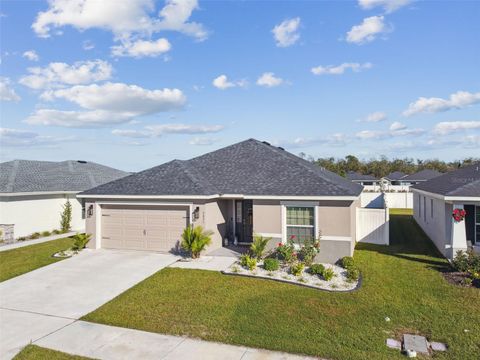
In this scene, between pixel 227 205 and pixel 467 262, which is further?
pixel 227 205

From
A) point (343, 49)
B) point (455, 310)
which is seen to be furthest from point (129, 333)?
point (343, 49)

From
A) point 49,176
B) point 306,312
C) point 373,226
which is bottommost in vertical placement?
point 306,312

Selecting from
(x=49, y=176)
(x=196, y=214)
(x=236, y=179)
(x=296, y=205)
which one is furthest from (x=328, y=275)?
(x=49, y=176)

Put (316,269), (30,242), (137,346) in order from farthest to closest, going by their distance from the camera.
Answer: (30,242) → (316,269) → (137,346)

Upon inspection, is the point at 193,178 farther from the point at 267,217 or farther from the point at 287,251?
the point at 287,251

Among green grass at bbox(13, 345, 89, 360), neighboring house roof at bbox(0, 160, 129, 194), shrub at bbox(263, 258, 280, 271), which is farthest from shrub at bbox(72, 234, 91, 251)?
shrub at bbox(263, 258, 280, 271)

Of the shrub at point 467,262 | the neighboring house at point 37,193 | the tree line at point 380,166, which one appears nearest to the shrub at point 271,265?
the shrub at point 467,262

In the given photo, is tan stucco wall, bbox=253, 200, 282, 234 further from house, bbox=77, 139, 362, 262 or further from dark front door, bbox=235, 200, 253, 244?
dark front door, bbox=235, 200, 253, 244

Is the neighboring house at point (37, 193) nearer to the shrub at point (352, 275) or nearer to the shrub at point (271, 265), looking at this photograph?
the shrub at point (271, 265)
